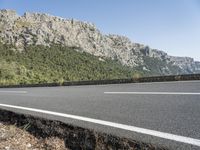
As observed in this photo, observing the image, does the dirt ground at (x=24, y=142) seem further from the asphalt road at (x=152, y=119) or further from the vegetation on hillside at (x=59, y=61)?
the vegetation on hillside at (x=59, y=61)

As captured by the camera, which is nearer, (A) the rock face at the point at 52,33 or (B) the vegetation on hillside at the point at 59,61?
(B) the vegetation on hillside at the point at 59,61

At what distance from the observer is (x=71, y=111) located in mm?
7113

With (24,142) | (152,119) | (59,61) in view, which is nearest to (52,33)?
(59,61)

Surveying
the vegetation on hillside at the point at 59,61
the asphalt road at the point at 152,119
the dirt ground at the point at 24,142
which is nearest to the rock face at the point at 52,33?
the vegetation on hillside at the point at 59,61

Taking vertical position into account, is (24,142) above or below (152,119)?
below

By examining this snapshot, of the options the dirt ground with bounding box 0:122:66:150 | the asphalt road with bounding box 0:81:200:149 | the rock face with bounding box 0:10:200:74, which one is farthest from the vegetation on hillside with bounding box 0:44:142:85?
the dirt ground with bounding box 0:122:66:150

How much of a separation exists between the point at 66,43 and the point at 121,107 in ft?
429

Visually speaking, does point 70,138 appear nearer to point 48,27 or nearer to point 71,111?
point 71,111

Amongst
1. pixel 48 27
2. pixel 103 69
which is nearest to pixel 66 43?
pixel 48 27

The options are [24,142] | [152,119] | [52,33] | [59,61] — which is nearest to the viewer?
[24,142]

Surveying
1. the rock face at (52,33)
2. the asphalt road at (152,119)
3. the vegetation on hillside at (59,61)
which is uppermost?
the rock face at (52,33)

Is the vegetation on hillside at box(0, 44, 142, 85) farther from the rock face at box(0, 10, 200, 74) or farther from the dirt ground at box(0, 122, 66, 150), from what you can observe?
the dirt ground at box(0, 122, 66, 150)

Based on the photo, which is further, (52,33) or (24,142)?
(52,33)

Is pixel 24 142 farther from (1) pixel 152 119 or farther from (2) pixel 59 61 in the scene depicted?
(2) pixel 59 61
